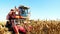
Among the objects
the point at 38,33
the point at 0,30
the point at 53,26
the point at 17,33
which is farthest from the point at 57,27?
the point at 0,30

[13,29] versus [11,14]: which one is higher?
[11,14]

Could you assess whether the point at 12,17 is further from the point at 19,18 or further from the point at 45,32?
the point at 45,32

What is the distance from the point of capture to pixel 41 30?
6953mm

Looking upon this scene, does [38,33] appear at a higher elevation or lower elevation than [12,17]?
lower

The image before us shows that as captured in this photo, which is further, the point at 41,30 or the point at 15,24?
the point at 15,24

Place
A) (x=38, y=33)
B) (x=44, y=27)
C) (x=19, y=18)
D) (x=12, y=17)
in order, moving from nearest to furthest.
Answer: (x=38, y=33) → (x=44, y=27) → (x=12, y=17) → (x=19, y=18)

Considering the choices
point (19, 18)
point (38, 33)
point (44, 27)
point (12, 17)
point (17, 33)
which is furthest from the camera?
point (19, 18)

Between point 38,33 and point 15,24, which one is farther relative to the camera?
point 15,24

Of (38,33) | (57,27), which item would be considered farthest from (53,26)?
(38,33)

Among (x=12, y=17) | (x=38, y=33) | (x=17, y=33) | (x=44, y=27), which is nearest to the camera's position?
(x=38, y=33)

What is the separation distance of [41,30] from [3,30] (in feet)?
5.37

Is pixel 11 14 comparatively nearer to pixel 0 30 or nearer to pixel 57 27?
pixel 0 30

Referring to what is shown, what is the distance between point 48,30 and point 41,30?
0.91 feet

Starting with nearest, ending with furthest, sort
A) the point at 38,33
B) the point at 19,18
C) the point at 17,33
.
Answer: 1. the point at 38,33
2. the point at 17,33
3. the point at 19,18
